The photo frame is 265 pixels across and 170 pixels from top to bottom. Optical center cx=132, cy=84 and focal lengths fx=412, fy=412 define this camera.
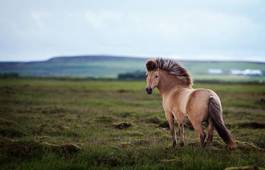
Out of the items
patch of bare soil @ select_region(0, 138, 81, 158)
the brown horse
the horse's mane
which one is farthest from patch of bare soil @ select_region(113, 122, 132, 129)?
patch of bare soil @ select_region(0, 138, 81, 158)

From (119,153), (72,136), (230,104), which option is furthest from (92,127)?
(230,104)

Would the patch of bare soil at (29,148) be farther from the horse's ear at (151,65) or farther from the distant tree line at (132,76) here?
the distant tree line at (132,76)

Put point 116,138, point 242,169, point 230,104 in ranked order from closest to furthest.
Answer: point 242,169 < point 116,138 < point 230,104

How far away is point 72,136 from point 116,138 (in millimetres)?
1949

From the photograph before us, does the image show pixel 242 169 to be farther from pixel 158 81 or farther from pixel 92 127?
pixel 92 127

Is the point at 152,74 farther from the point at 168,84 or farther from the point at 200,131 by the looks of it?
the point at 200,131

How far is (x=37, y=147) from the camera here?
11602 millimetres

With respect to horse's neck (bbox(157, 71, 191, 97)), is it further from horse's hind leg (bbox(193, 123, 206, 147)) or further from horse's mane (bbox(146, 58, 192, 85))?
horse's hind leg (bbox(193, 123, 206, 147))

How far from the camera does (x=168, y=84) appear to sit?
13.4 metres

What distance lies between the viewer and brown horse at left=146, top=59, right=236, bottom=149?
1139cm

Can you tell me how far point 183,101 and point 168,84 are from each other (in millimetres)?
1396

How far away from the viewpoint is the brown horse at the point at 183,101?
11391 millimetres

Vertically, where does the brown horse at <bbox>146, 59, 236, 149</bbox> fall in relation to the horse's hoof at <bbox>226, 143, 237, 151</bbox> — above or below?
above

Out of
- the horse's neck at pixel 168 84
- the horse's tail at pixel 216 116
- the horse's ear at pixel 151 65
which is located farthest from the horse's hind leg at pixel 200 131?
the horse's ear at pixel 151 65
